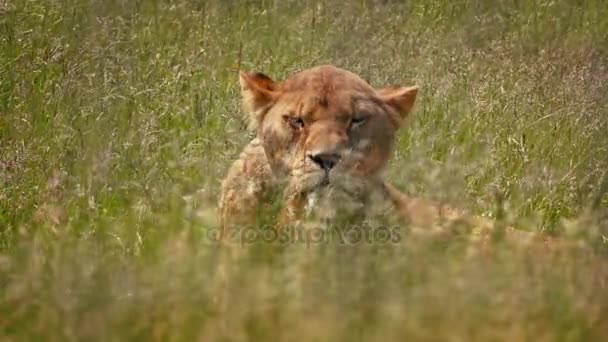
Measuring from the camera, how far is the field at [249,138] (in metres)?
3.76

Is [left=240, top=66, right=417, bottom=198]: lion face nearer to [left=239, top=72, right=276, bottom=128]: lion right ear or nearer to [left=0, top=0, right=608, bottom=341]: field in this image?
[left=239, top=72, right=276, bottom=128]: lion right ear

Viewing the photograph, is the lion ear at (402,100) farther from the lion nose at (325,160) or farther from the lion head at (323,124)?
the lion nose at (325,160)

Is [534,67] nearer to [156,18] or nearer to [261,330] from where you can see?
[156,18]

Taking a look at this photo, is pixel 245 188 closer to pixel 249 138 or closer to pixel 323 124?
pixel 323 124

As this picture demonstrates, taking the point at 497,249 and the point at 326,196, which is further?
the point at 326,196

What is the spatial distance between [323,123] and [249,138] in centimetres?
117

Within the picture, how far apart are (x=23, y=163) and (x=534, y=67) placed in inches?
145

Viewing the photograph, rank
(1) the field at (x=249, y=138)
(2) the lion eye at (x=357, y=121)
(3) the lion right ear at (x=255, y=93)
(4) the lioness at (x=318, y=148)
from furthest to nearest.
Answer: (3) the lion right ear at (x=255, y=93)
(2) the lion eye at (x=357, y=121)
(4) the lioness at (x=318, y=148)
(1) the field at (x=249, y=138)

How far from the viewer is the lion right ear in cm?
582

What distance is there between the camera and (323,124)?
17.8 feet

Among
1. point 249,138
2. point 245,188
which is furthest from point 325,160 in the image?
point 249,138

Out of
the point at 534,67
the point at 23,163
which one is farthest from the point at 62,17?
the point at 534,67

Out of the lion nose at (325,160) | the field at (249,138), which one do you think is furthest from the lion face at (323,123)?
the field at (249,138)

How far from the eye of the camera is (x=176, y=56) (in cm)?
874
